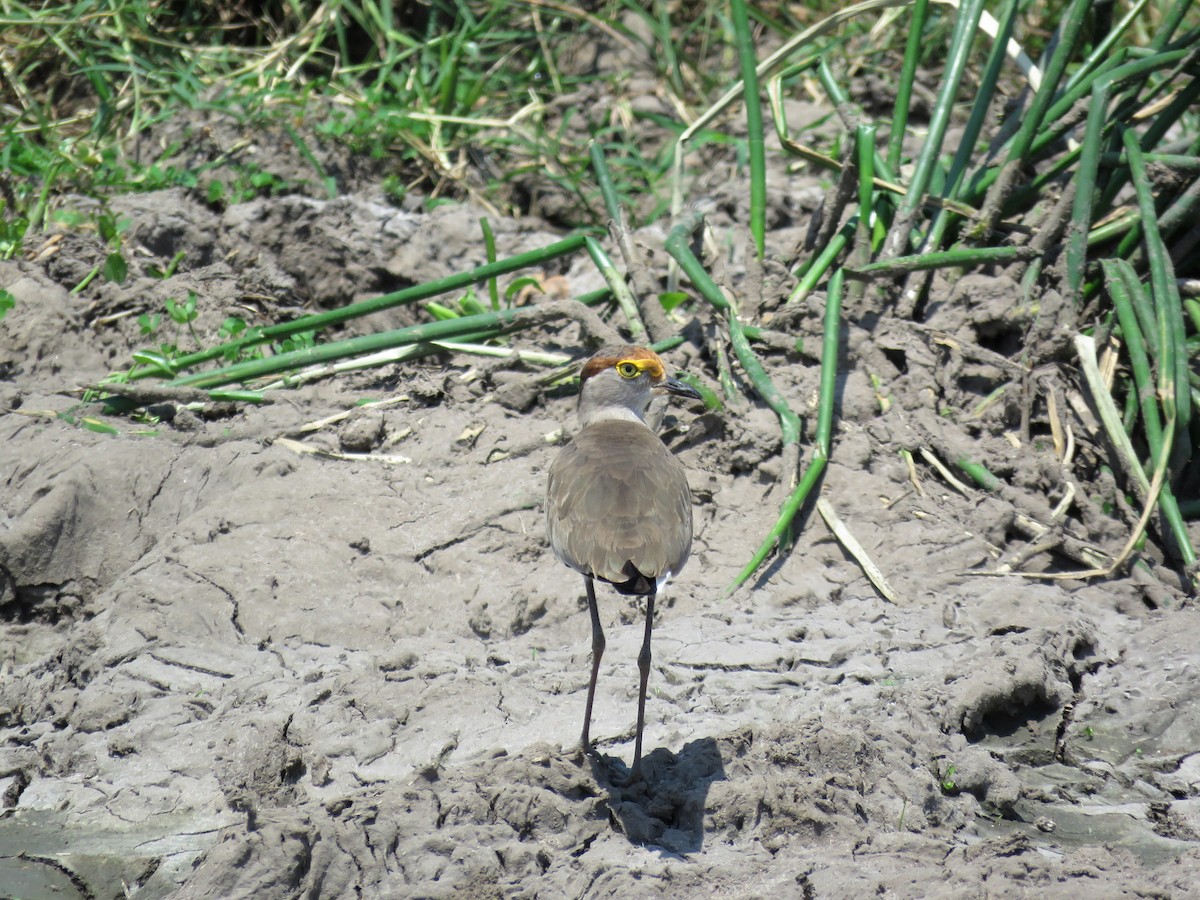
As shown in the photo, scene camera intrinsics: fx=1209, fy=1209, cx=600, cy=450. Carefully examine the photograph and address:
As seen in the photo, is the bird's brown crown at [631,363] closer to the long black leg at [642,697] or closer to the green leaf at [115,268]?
the long black leg at [642,697]

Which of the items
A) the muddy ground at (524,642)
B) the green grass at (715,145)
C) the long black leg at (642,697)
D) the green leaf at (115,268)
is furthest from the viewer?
the green leaf at (115,268)

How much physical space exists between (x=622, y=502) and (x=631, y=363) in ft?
3.41

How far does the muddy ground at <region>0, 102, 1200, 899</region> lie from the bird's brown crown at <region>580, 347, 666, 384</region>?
1.64 ft

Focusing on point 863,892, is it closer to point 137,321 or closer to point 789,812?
point 789,812

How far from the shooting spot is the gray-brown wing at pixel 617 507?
11.9 feet

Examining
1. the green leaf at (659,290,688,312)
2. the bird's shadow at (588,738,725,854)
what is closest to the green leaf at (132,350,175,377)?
the green leaf at (659,290,688,312)

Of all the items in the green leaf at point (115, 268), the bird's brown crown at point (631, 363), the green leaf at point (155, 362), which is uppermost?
the bird's brown crown at point (631, 363)

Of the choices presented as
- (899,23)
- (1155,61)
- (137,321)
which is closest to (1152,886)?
(1155,61)

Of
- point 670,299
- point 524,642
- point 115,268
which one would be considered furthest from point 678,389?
point 115,268

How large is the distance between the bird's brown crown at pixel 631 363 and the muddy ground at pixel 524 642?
0.50 metres

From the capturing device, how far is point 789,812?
10.9 ft

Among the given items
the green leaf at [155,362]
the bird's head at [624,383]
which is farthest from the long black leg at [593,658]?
the green leaf at [155,362]

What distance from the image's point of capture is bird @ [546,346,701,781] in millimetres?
3619

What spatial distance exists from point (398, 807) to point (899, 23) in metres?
6.74
